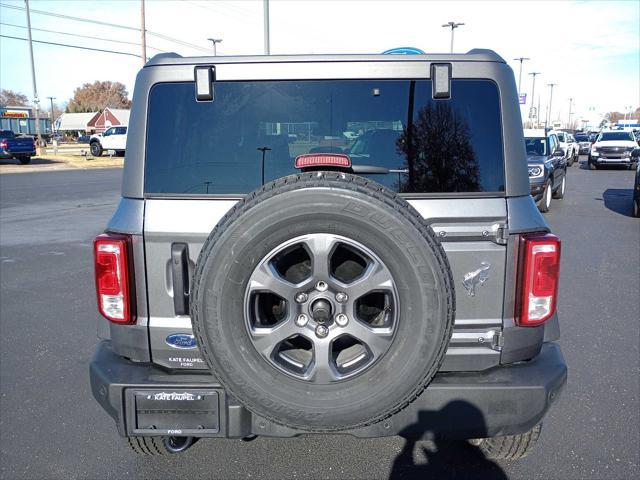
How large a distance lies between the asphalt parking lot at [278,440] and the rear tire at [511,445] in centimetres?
7

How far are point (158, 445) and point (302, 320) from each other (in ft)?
4.79

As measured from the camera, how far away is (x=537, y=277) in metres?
2.49

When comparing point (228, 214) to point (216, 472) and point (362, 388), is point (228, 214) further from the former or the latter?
point (216, 472)

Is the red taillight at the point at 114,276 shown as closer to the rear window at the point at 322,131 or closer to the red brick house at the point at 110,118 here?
the rear window at the point at 322,131

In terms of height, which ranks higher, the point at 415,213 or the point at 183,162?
the point at 183,162

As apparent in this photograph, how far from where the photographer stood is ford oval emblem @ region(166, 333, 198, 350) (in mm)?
2535

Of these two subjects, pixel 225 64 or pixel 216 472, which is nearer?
pixel 225 64

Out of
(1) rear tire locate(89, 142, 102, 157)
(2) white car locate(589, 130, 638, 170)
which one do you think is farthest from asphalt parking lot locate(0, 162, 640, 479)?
(1) rear tire locate(89, 142, 102, 157)

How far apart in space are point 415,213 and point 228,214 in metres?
0.76

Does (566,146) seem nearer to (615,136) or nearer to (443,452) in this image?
(615,136)

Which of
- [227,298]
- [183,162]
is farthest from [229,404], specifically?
[183,162]

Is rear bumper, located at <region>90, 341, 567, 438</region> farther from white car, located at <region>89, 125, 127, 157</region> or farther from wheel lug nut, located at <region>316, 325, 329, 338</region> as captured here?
white car, located at <region>89, 125, 127, 157</region>

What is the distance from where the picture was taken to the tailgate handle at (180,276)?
8.11 feet

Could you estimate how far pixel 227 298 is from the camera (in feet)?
7.20
